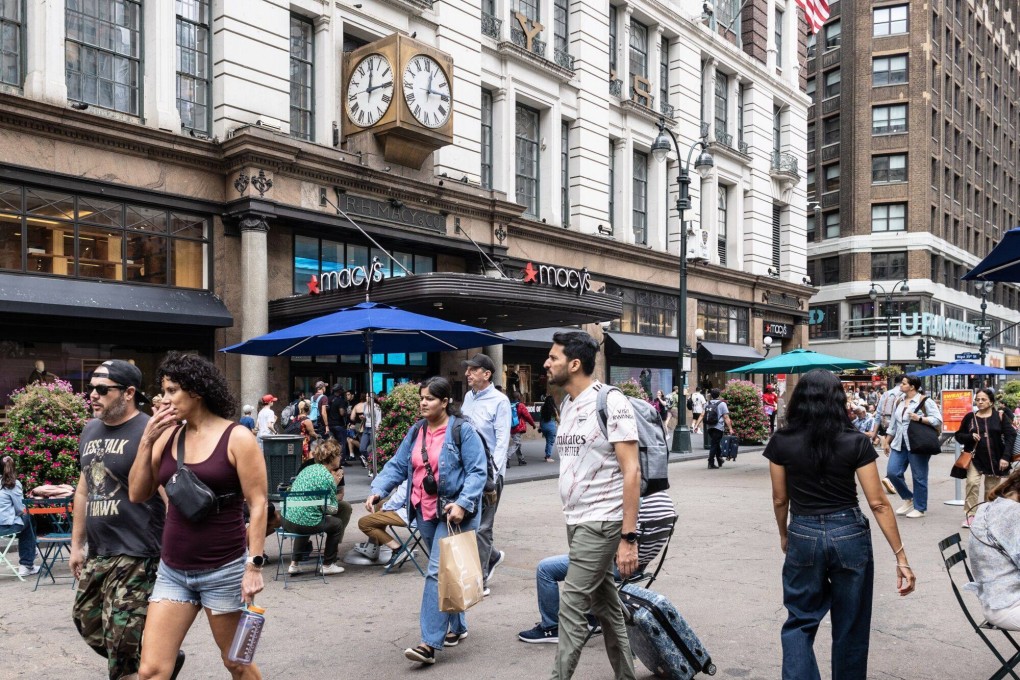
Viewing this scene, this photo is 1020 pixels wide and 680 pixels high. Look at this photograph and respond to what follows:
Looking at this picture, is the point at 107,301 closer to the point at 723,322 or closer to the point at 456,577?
the point at 456,577

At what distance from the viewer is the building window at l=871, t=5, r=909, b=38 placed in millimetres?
54062

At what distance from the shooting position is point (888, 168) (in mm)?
54688

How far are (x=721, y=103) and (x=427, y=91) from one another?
18587mm

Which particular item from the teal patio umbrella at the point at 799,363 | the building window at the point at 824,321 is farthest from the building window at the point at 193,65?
the building window at the point at 824,321

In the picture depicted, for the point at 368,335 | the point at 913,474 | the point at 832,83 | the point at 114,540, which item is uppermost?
the point at 832,83

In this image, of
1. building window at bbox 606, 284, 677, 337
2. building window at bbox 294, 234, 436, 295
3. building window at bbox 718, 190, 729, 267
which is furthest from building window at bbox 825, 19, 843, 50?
building window at bbox 294, 234, 436, 295

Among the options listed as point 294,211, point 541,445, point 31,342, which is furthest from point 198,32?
point 541,445

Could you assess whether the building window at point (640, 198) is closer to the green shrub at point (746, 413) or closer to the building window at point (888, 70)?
the green shrub at point (746, 413)

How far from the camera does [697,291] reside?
32812 mm

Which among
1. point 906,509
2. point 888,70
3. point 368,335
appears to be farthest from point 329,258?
point 888,70

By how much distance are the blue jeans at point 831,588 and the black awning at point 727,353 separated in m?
28.9

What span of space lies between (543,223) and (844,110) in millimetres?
38911

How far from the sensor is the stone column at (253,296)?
1773cm

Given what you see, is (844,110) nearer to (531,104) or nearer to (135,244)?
(531,104)
